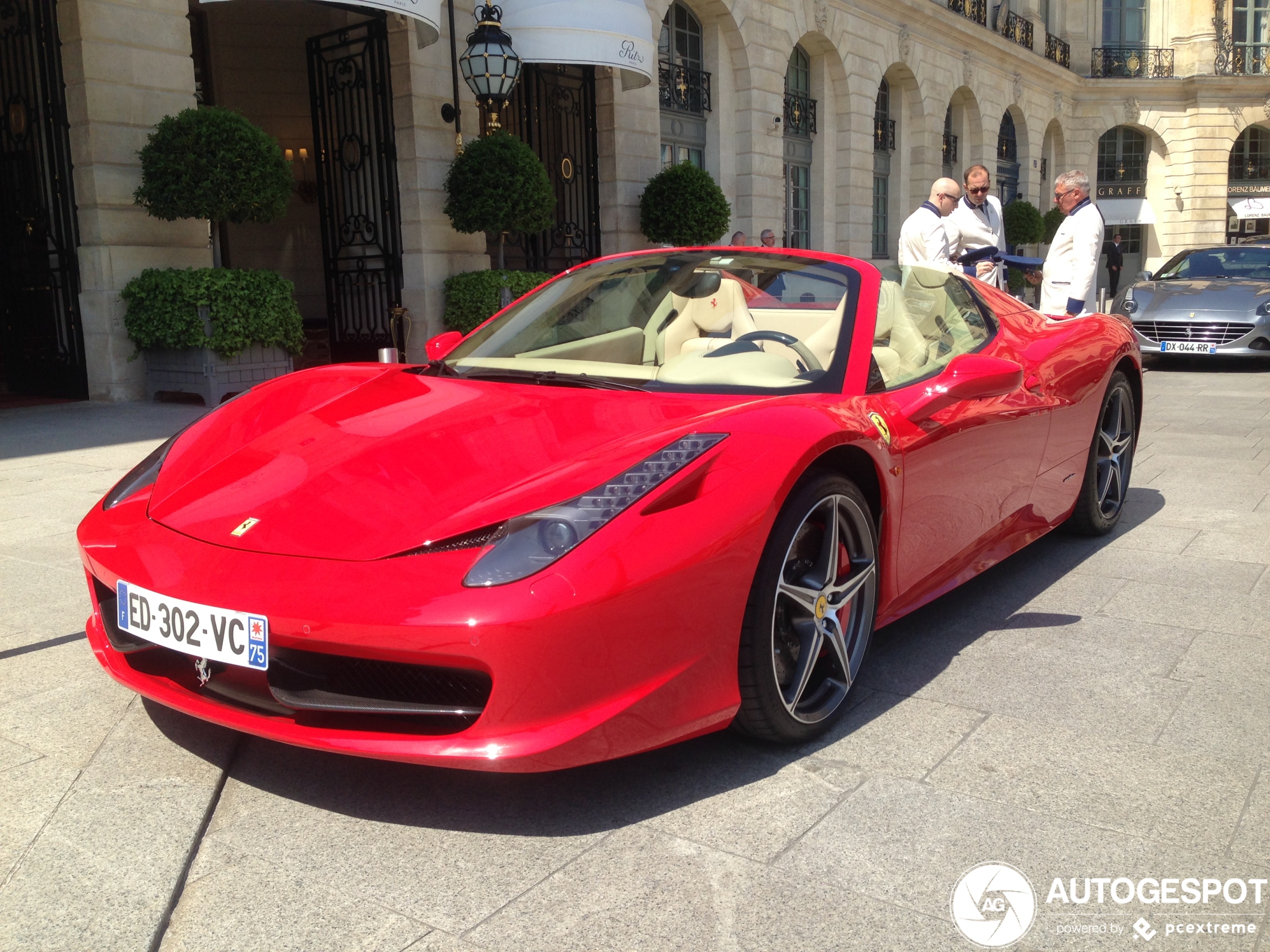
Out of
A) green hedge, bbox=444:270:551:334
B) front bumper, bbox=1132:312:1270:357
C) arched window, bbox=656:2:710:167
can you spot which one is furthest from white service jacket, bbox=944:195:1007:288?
arched window, bbox=656:2:710:167

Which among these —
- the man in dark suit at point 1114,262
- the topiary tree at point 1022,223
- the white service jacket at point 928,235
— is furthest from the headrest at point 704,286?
the topiary tree at point 1022,223

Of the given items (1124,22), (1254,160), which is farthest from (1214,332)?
(1254,160)

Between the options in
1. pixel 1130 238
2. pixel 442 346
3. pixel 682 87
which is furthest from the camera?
pixel 1130 238

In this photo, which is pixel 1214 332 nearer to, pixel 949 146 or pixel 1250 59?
pixel 949 146

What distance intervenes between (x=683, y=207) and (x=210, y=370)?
7.65 meters

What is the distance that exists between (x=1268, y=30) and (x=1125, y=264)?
9041 mm

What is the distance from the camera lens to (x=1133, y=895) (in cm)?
207

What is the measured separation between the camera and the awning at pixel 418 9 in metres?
9.59

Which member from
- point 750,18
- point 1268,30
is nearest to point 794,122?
point 750,18

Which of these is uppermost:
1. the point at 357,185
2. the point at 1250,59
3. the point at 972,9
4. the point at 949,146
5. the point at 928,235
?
the point at 1250,59

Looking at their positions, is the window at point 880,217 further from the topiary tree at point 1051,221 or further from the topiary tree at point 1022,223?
the topiary tree at point 1051,221

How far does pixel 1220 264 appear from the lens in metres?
13.9

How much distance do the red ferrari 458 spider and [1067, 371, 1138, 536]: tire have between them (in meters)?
0.98

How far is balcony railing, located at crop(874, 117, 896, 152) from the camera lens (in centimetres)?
2381
